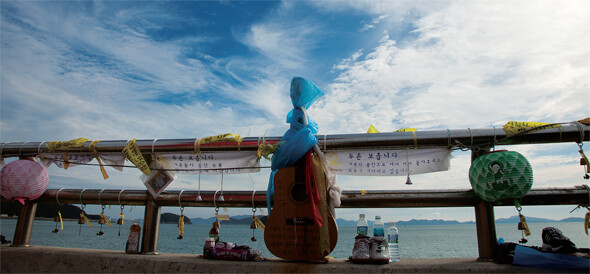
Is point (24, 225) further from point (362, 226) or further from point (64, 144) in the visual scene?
point (362, 226)

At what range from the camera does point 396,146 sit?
304 cm

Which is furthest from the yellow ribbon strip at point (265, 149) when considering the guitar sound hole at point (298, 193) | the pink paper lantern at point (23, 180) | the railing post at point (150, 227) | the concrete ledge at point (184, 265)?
the pink paper lantern at point (23, 180)

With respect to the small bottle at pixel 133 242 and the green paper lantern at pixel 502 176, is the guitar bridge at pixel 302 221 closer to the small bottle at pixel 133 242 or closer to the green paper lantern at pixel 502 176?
the green paper lantern at pixel 502 176

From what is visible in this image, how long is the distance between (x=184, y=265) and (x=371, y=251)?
1.48 meters

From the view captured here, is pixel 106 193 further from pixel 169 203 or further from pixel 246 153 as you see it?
pixel 246 153

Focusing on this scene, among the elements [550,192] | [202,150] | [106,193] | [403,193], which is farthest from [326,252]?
[106,193]

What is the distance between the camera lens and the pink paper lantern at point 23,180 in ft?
11.2

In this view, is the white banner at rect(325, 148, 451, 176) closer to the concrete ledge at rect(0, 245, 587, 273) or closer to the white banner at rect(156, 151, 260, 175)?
the concrete ledge at rect(0, 245, 587, 273)

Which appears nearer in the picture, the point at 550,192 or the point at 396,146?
the point at 550,192

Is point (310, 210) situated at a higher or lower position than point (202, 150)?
lower

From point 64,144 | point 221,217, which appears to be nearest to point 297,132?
point 221,217

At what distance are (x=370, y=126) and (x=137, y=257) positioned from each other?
96.1 inches

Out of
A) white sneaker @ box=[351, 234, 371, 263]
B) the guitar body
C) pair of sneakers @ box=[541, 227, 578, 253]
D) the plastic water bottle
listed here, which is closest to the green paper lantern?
pair of sneakers @ box=[541, 227, 578, 253]

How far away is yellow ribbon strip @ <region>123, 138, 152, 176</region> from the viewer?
3361 millimetres
